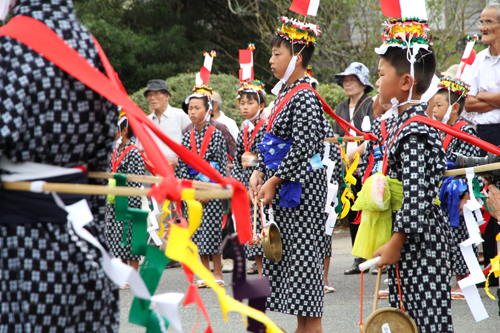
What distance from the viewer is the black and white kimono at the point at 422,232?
122 inches

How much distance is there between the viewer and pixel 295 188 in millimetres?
4309

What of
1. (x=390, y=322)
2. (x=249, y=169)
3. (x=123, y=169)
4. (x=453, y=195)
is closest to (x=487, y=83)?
(x=453, y=195)

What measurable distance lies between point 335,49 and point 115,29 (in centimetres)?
540

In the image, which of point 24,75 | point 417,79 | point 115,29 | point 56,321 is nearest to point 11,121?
point 24,75

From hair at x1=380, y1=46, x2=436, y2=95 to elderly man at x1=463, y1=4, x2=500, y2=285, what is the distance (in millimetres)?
2639

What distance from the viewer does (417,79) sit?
344 cm

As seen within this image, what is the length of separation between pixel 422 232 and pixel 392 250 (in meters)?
0.19

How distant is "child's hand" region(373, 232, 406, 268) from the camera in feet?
10.4

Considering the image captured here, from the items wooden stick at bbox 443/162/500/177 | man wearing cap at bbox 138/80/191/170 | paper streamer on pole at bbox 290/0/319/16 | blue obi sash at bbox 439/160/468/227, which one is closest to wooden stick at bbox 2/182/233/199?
wooden stick at bbox 443/162/500/177

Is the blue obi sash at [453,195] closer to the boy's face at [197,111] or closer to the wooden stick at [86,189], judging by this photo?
the boy's face at [197,111]

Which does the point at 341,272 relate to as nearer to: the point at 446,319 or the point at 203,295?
the point at 203,295

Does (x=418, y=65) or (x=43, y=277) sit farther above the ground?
(x=418, y=65)

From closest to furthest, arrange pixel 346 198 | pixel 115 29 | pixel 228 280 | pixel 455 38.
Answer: pixel 346 198 → pixel 228 280 → pixel 455 38 → pixel 115 29

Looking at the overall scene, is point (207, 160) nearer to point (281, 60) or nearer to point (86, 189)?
Answer: point (281, 60)
